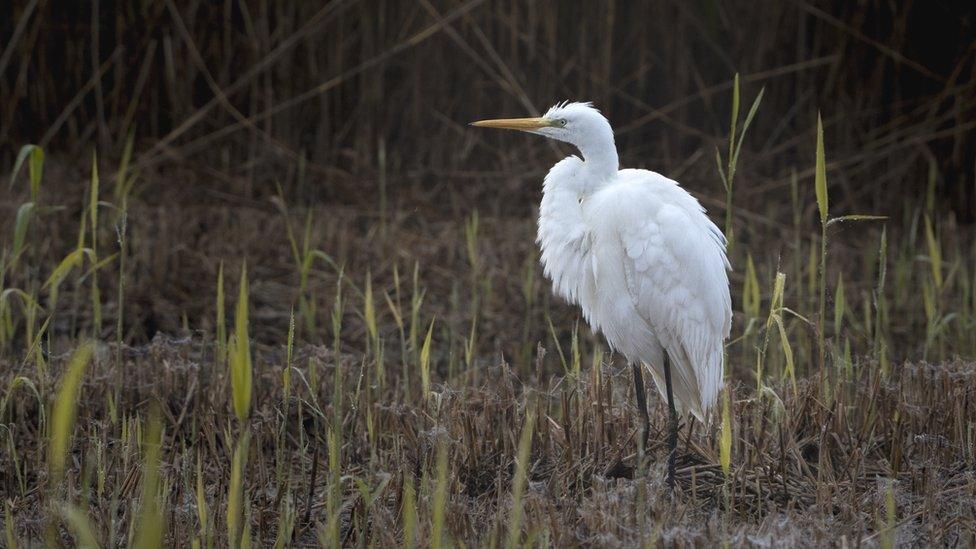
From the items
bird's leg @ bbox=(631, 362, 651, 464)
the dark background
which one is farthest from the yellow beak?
the dark background

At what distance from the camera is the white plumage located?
9.69 feet

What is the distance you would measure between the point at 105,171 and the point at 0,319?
2514 mm

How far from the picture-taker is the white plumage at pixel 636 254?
2.95 m

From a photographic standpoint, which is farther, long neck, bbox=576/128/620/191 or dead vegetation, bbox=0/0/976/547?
long neck, bbox=576/128/620/191

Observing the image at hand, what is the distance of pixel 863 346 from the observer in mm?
4262

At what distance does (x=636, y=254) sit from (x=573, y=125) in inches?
14.8

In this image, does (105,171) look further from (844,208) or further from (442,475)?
(442,475)

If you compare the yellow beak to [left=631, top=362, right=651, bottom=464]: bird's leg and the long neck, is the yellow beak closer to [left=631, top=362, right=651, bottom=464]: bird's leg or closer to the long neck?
the long neck

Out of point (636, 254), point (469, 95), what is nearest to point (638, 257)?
point (636, 254)

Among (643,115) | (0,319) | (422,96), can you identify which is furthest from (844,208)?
(0,319)

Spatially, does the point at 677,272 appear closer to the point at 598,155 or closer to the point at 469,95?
the point at 598,155

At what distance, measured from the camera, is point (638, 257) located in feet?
9.73

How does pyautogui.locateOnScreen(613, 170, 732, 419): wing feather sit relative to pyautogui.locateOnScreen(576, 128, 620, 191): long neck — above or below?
below

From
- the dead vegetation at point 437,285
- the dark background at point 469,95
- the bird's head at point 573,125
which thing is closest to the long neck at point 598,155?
the bird's head at point 573,125
